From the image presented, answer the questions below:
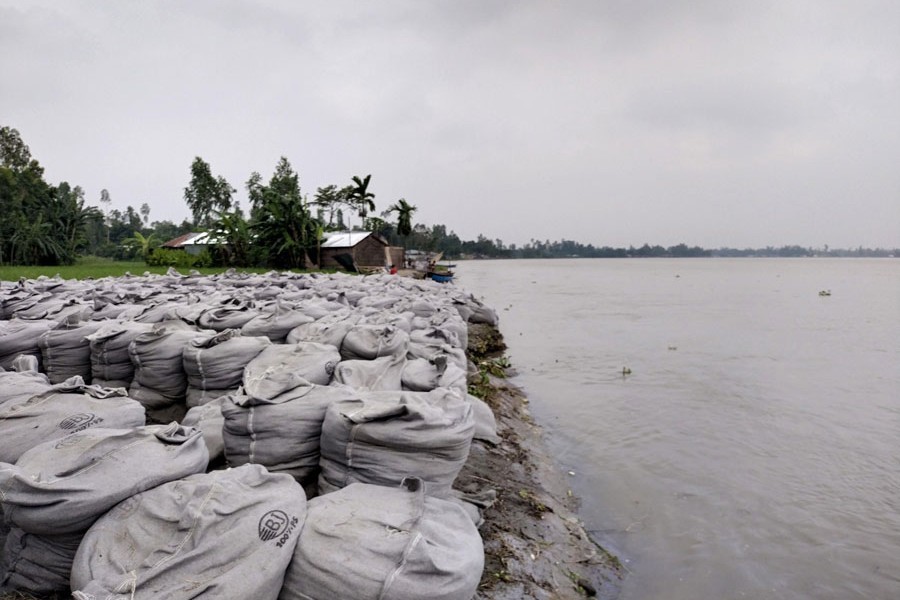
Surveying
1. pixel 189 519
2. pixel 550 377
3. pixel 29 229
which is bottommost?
pixel 550 377

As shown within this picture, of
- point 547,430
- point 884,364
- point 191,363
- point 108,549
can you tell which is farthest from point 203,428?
point 884,364

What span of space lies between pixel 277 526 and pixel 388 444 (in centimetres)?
64

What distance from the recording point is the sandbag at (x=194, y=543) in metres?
1.54

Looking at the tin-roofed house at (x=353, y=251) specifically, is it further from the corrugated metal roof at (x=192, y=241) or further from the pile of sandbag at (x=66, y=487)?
the pile of sandbag at (x=66, y=487)

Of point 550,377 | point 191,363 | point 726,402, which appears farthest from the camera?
point 550,377

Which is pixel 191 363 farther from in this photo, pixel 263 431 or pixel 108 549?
pixel 108 549

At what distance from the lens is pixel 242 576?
5.18ft

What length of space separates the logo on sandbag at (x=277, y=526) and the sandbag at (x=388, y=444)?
0.53 m

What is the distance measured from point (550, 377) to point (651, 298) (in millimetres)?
16998

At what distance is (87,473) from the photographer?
1797 millimetres

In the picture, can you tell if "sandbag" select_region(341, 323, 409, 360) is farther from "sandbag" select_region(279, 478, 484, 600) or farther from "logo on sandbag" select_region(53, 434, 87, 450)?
"logo on sandbag" select_region(53, 434, 87, 450)

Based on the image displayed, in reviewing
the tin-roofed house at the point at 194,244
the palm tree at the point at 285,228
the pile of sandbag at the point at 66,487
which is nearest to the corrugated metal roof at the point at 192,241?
the tin-roofed house at the point at 194,244

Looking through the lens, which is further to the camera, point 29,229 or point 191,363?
point 29,229

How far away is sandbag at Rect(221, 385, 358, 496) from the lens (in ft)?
7.84
